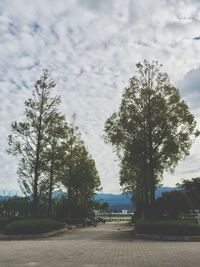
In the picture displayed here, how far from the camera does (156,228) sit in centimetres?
2483

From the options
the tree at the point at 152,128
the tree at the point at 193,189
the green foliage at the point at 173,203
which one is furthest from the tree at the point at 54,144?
the tree at the point at 193,189

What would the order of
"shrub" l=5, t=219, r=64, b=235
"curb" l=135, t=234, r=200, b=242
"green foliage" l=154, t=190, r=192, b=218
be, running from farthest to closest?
"green foliage" l=154, t=190, r=192, b=218, "shrub" l=5, t=219, r=64, b=235, "curb" l=135, t=234, r=200, b=242

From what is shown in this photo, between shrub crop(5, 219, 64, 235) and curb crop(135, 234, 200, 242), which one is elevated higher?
shrub crop(5, 219, 64, 235)

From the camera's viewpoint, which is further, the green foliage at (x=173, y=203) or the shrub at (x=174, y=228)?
the green foliage at (x=173, y=203)

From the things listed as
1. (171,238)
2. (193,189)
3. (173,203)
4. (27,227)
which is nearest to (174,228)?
(171,238)

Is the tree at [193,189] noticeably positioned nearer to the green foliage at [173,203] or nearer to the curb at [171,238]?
the green foliage at [173,203]

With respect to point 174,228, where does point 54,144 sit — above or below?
above

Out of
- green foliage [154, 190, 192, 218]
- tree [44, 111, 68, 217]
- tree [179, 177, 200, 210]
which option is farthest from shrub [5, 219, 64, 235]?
tree [179, 177, 200, 210]

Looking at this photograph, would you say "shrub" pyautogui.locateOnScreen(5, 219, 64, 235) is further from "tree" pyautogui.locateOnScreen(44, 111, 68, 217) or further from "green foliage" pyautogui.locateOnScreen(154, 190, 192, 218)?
"green foliage" pyautogui.locateOnScreen(154, 190, 192, 218)

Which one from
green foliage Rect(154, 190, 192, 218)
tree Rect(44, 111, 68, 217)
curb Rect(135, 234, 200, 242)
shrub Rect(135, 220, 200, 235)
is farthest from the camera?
green foliage Rect(154, 190, 192, 218)

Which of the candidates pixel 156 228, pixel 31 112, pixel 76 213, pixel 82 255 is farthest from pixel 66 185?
pixel 82 255

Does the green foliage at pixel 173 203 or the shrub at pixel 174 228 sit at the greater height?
the green foliage at pixel 173 203

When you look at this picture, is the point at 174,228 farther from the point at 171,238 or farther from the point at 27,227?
the point at 27,227

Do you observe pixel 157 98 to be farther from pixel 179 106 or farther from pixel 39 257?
pixel 39 257
